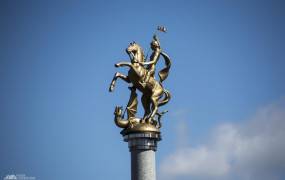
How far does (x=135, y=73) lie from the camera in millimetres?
25594

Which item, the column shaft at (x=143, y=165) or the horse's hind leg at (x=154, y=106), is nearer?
the column shaft at (x=143, y=165)

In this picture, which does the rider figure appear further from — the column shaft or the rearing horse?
the column shaft

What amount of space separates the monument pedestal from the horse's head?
2.79 meters

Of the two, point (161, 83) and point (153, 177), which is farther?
point (161, 83)

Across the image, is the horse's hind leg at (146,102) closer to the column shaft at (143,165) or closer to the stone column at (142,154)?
the stone column at (142,154)

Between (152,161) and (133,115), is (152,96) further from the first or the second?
(152,161)

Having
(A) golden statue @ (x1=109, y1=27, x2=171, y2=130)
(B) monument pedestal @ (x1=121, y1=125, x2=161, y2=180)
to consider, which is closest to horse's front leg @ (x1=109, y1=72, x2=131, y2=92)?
(A) golden statue @ (x1=109, y1=27, x2=171, y2=130)

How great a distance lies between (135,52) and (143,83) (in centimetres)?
128

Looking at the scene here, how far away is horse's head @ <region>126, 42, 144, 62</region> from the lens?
2588cm

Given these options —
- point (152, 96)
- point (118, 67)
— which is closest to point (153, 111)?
point (152, 96)

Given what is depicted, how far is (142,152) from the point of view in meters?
24.7

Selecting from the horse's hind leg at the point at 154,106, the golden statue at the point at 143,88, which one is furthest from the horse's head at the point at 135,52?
the horse's hind leg at the point at 154,106

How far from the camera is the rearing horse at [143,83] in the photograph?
25.6 metres

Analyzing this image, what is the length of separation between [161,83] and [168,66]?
80 cm
